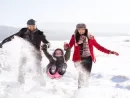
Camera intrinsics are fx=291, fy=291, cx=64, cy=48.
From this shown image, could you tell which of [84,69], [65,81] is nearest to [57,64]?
[84,69]

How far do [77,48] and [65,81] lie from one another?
139 inches

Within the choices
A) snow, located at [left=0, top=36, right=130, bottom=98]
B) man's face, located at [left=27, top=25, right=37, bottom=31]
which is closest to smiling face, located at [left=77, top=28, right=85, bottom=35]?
man's face, located at [left=27, top=25, right=37, bottom=31]

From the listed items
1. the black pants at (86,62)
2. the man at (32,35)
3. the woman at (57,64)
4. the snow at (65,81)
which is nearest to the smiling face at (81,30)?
the black pants at (86,62)

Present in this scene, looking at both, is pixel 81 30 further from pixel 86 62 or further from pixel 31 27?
pixel 31 27

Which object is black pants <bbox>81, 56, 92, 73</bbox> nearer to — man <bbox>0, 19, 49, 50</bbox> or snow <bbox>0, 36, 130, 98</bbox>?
snow <bbox>0, 36, 130, 98</bbox>

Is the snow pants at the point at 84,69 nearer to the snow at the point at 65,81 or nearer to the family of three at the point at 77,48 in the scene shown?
the family of three at the point at 77,48

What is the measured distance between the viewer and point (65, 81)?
37.7ft

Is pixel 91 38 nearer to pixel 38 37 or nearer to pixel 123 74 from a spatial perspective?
pixel 38 37

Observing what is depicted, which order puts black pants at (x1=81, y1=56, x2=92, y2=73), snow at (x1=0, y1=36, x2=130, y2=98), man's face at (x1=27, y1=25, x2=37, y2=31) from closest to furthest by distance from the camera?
snow at (x1=0, y1=36, x2=130, y2=98) → black pants at (x1=81, y1=56, x2=92, y2=73) → man's face at (x1=27, y1=25, x2=37, y2=31)

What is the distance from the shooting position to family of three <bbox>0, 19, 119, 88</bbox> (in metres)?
8.19

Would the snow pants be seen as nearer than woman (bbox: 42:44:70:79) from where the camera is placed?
Yes

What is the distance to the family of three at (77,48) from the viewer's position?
8188 mm

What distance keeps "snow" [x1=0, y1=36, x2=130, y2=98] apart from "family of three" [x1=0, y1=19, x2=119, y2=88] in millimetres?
347

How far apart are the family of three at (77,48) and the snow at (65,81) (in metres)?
0.35
